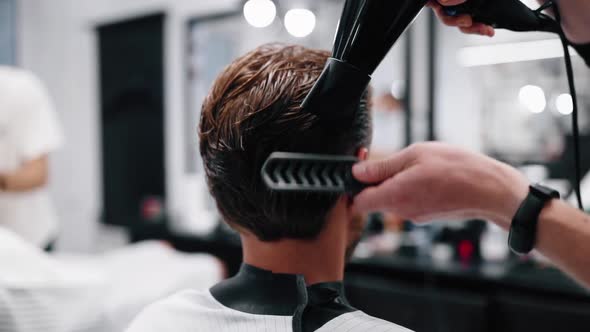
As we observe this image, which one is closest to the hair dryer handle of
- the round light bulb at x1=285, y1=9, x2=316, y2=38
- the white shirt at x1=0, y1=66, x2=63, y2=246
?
the white shirt at x1=0, y1=66, x2=63, y2=246

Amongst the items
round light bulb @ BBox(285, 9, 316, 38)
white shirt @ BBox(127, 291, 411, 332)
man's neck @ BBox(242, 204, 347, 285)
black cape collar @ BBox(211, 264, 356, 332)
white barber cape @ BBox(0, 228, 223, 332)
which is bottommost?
white barber cape @ BBox(0, 228, 223, 332)

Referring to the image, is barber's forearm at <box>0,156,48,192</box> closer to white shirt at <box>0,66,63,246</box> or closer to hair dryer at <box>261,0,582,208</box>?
white shirt at <box>0,66,63,246</box>

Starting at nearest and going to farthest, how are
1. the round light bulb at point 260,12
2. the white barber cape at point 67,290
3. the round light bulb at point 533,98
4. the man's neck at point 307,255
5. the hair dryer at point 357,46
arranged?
the hair dryer at point 357,46 < the man's neck at point 307,255 < the white barber cape at point 67,290 < the round light bulb at point 533,98 < the round light bulb at point 260,12

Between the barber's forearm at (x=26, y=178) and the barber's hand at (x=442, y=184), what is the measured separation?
166 cm

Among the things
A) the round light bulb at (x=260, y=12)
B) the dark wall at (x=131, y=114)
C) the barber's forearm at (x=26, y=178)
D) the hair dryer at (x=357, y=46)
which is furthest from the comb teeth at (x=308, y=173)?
the dark wall at (x=131, y=114)

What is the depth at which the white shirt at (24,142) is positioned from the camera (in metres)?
1.98

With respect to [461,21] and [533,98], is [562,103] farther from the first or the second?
[461,21]

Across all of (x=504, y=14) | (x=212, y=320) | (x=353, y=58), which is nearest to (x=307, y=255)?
(x=212, y=320)

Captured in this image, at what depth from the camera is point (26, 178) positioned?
2.01 metres

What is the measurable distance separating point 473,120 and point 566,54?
1771 mm

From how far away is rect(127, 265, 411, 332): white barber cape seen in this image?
79cm

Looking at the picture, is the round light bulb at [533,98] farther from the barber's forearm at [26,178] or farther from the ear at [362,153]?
the barber's forearm at [26,178]

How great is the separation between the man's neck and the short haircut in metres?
0.02

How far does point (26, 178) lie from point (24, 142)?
0.16 m
